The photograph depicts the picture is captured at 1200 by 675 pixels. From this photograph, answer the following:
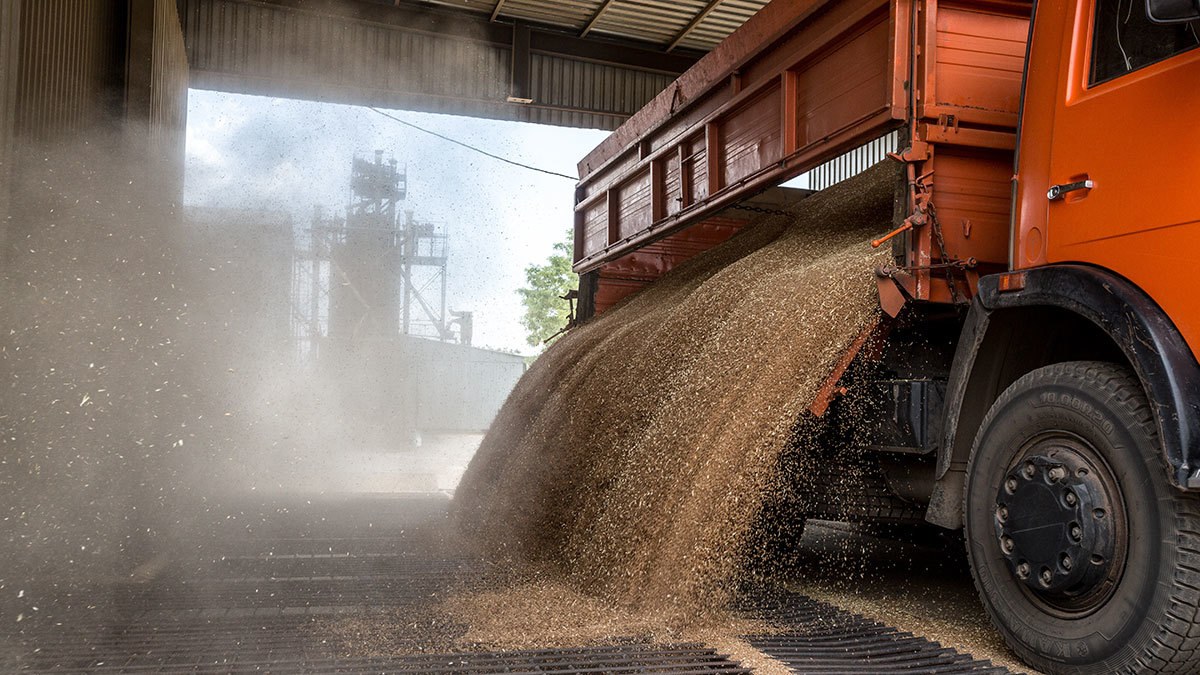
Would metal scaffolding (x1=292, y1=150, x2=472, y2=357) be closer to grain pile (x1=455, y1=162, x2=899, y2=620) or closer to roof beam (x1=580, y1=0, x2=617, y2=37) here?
roof beam (x1=580, y1=0, x2=617, y2=37)

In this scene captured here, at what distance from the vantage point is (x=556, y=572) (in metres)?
4.79

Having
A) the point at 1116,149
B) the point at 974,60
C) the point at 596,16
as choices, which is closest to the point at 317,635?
the point at 1116,149

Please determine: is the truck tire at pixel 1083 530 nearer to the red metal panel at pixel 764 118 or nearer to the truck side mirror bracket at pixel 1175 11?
the truck side mirror bracket at pixel 1175 11

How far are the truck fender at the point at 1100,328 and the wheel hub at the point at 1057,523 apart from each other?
0.33 meters

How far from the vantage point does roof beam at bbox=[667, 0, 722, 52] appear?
422 inches

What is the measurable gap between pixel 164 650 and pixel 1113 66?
3.81 meters

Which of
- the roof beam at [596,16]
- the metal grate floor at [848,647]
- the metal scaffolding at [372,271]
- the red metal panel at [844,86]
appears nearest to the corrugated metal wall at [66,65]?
the metal scaffolding at [372,271]

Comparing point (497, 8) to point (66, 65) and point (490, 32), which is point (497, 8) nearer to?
point (490, 32)

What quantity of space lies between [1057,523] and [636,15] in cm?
945

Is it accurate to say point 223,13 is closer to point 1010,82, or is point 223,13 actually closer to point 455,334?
point 455,334

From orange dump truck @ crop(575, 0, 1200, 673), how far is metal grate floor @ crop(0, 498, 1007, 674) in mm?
513

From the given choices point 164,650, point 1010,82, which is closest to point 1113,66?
point 1010,82

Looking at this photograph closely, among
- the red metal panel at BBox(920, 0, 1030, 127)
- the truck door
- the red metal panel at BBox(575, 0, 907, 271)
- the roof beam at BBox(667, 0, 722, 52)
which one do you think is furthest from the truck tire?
the roof beam at BBox(667, 0, 722, 52)

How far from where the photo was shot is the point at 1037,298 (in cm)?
308
